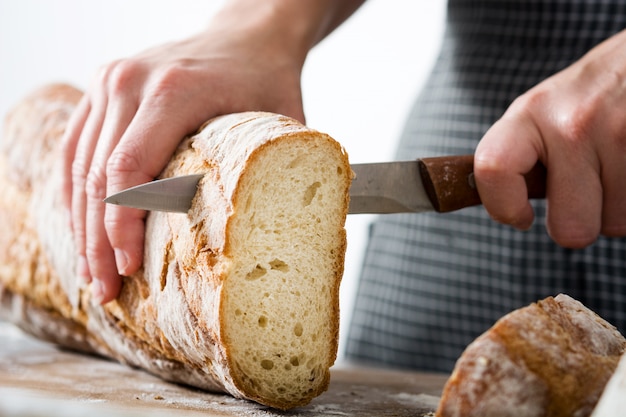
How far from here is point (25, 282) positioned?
2289 mm

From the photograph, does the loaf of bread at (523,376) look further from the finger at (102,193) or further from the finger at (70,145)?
the finger at (70,145)

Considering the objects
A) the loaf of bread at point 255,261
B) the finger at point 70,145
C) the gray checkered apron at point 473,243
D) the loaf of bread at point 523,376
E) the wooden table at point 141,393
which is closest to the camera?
the loaf of bread at point 523,376

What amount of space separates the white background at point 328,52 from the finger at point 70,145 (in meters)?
2.39

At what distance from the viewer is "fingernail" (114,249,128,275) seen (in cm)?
175

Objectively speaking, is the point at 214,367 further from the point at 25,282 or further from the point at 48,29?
the point at 48,29

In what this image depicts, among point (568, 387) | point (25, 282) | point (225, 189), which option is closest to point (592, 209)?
point (568, 387)

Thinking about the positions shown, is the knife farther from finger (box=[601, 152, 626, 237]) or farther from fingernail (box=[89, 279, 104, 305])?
fingernail (box=[89, 279, 104, 305])

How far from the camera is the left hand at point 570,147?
1731 millimetres

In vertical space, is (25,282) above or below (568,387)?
below

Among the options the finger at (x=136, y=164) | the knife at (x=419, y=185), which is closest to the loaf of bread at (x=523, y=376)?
the knife at (x=419, y=185)

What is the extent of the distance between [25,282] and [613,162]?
63.3 inches

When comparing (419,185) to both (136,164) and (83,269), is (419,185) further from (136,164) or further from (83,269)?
(83,269)

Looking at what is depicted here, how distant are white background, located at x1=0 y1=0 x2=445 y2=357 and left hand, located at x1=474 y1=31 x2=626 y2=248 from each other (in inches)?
98.3

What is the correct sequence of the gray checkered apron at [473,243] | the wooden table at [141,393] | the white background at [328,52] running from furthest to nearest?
the white background at [328,52] < the gray checkered apron at [473,243] < the wooden table at [141,393]
